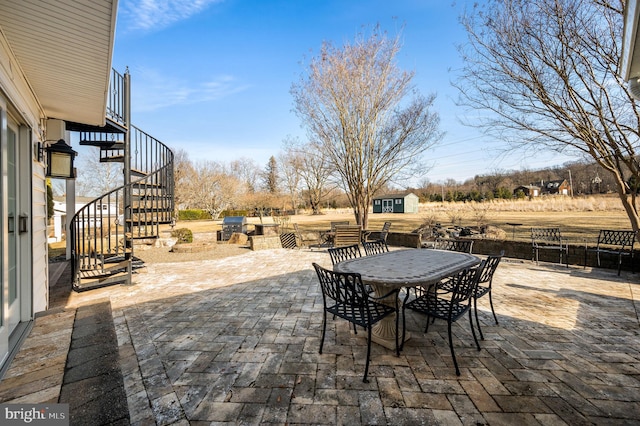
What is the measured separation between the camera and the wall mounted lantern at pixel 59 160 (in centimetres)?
377

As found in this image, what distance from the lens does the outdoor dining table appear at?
230 cm

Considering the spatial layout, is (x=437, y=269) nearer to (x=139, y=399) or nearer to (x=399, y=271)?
(x=399, y=271)

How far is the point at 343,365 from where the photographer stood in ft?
7.28

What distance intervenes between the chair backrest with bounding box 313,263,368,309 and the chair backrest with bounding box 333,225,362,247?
519 cm

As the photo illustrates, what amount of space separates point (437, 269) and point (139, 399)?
2.59m

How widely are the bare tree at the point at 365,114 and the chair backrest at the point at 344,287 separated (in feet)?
22.6

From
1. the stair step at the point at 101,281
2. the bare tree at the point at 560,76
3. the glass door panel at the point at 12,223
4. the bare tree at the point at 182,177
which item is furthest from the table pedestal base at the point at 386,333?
the bare tree at the point at 182,177

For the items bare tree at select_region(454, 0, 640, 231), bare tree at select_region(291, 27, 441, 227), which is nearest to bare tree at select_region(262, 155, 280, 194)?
bare tree at select_region(291, 27, 441, 227)

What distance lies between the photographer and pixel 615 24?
4.39 m

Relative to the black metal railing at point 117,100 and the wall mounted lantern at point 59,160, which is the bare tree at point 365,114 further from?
the wall mounted lantern at point 59,160

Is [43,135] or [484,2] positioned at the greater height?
[484,2]

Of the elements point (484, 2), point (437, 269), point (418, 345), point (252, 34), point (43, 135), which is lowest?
point (418, 345)

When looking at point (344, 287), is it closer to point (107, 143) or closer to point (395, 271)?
point (395, 271)

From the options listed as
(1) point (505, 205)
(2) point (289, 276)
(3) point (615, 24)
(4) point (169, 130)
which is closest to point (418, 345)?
(2) point (289, 276)
